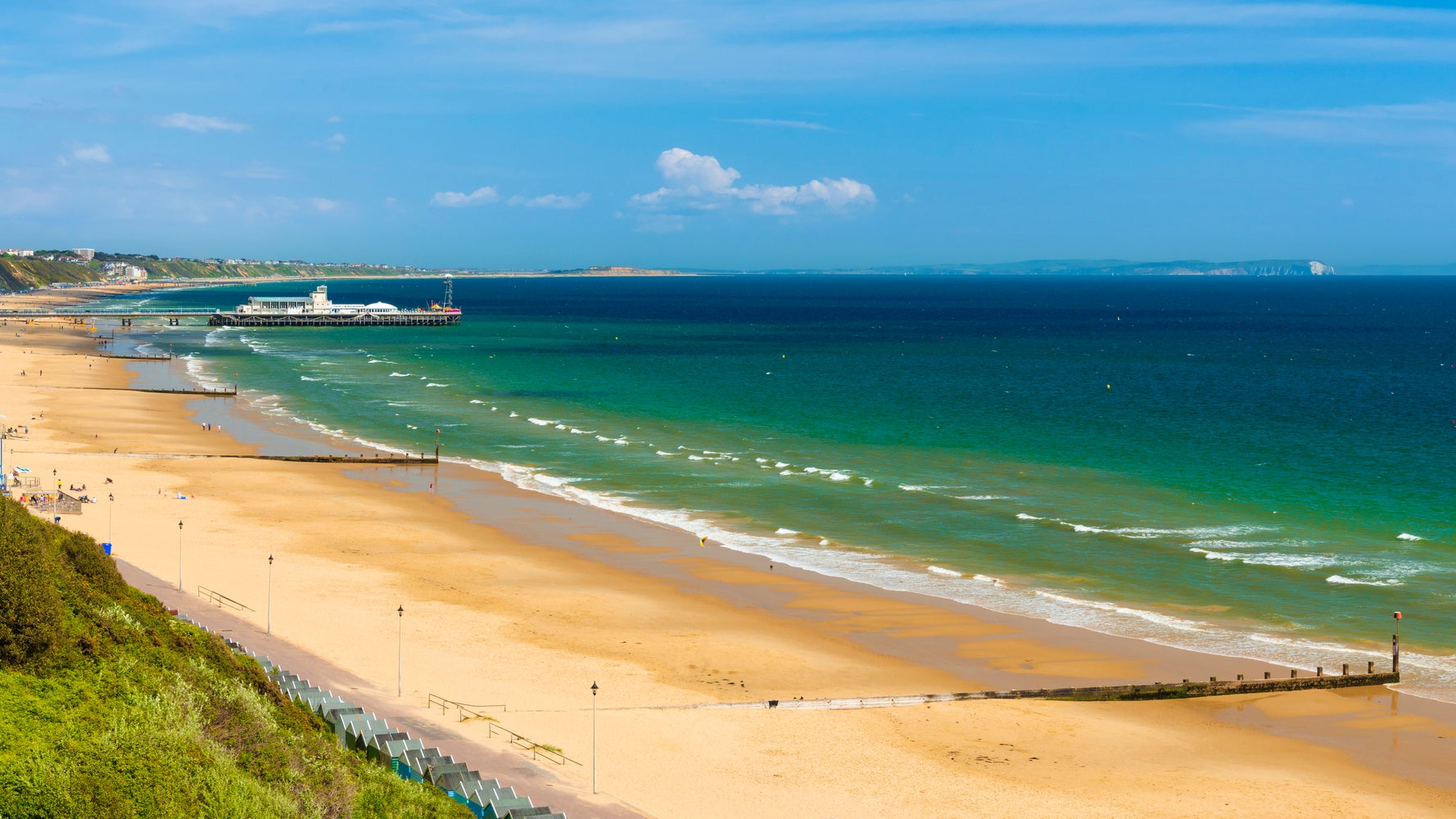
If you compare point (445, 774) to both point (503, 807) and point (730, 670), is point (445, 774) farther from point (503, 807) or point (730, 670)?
point (730, 670)

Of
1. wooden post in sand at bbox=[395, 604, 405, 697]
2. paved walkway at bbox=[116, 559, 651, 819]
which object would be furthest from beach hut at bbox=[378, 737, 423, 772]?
wooden post in sand at bbox=[395, 604, 405, 697]

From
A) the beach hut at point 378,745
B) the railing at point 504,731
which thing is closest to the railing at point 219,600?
the railing at point 504,731

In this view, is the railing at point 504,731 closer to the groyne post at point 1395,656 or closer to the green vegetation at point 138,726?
the green vegetation at point 138,726

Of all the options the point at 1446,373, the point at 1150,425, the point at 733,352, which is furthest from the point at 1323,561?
the point at 733,352

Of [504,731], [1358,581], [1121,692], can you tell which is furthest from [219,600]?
[1358,581]

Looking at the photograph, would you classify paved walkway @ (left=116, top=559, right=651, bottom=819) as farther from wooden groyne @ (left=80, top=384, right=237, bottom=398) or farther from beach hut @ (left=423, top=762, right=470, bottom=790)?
wooden groyne @ (left=80, top=384, right=237, bottom=398)
